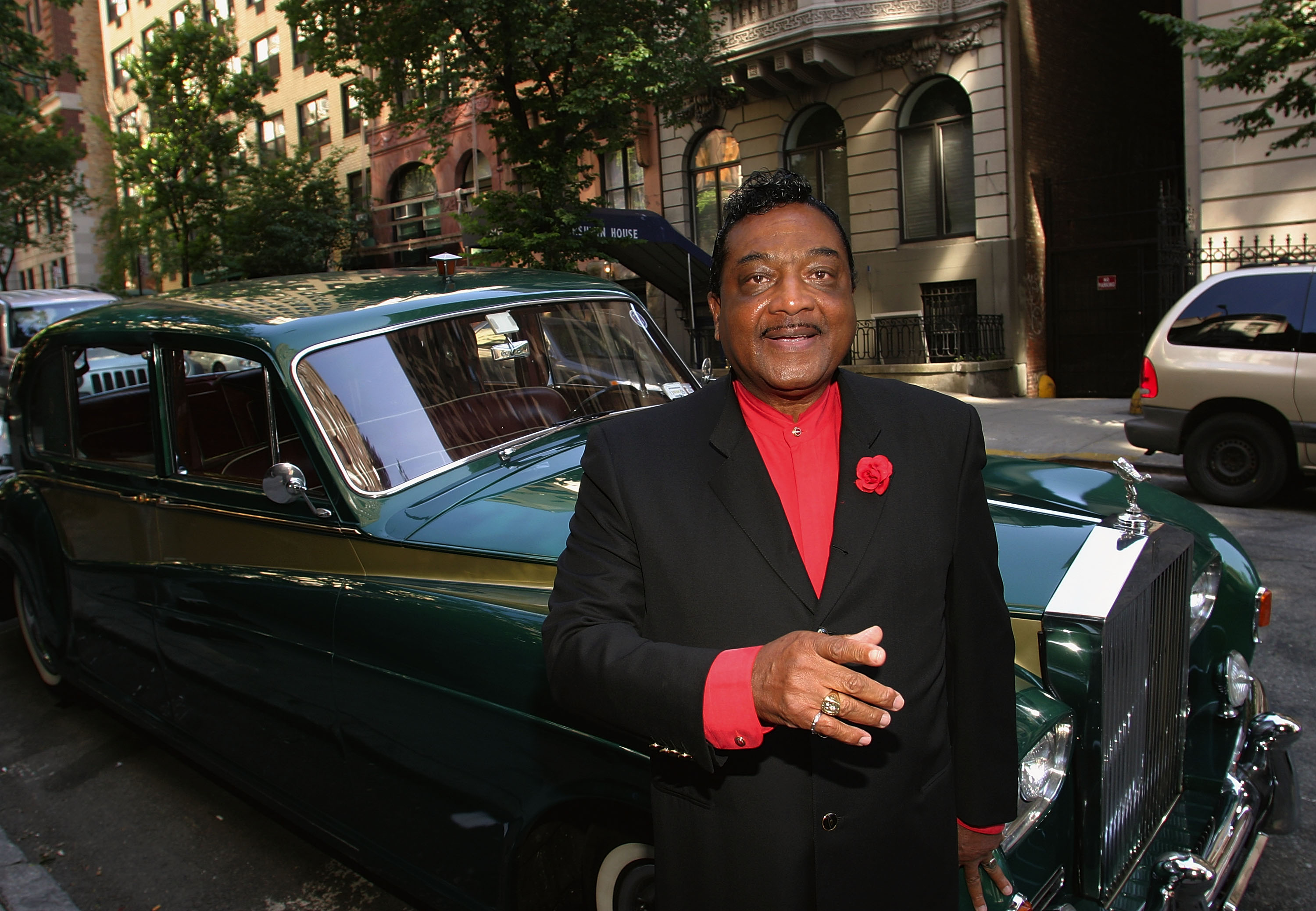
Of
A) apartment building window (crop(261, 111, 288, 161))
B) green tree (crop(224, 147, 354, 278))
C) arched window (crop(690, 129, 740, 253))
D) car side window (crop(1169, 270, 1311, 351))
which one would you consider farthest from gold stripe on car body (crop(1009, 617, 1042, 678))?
apartment building window (crop(261, 111, 288, 161))

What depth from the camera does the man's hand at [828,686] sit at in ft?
4.25

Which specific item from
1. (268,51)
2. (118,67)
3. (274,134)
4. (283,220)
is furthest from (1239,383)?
(118,67)

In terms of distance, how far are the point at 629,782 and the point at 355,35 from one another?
59.9ft

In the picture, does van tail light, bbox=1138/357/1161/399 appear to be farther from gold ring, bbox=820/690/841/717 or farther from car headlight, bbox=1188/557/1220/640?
gold ring, bbox=820/690/841/717

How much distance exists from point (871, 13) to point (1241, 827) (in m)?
18.0

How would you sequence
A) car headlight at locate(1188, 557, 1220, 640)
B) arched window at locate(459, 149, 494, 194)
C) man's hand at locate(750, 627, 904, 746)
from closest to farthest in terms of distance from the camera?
man's hand at locate(750, 627, 904, 746)
car headlight at locate(1188, 557, 1220, 640)
arched window at locate(459, 149, 494, 194)

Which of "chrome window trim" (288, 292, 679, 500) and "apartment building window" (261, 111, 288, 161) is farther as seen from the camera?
"apartment building window" (261, 111, 288, 161)

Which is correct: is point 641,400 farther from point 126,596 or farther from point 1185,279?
point 1185,279

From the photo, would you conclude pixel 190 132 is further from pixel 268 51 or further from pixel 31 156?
pixel 268 51

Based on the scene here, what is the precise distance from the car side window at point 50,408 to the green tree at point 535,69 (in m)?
11.3

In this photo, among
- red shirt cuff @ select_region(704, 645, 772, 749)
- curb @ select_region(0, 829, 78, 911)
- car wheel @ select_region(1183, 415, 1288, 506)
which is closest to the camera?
red shirt cuff @ select_region(704, 645, 772, 749)

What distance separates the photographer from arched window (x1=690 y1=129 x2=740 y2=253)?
2167 cm

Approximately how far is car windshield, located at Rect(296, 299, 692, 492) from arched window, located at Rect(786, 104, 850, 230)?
16.8m

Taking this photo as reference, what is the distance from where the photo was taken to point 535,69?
53.3 feet
